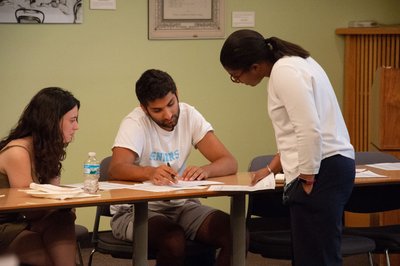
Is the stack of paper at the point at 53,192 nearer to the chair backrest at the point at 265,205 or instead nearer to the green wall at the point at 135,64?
the chair backrest at the point at 265,205

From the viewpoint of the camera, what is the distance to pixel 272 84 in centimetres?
343

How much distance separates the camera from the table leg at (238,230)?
4.11m

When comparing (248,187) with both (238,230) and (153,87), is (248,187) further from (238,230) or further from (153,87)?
(153,87)

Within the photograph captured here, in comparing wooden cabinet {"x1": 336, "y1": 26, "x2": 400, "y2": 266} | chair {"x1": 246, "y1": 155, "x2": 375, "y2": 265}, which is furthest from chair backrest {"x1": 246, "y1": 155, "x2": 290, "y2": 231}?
wooden cabinet {"x1": 336, "y1": 26, "x2": 400, "y2": 266}

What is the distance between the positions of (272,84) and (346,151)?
17.7 inches

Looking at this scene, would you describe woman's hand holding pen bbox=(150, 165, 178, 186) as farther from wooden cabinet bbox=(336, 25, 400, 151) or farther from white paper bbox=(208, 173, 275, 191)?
wooden cabinet bbox=(336, 25, 400, 151)

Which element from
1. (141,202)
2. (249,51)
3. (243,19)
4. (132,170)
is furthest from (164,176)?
(243,19)

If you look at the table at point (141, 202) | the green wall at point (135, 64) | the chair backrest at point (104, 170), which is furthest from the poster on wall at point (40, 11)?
the table at point (141, 202)

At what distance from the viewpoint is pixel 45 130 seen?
3984 millimetres

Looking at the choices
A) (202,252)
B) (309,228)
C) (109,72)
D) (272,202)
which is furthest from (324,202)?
(109,72)

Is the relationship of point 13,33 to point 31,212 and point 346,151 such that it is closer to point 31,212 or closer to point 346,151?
point 31,212

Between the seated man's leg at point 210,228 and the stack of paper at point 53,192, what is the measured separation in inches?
27.6

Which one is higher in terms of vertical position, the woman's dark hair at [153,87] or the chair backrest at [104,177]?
the woman's dark hair at [153,87]

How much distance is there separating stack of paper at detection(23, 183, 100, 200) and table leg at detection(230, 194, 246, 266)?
0.79 m
